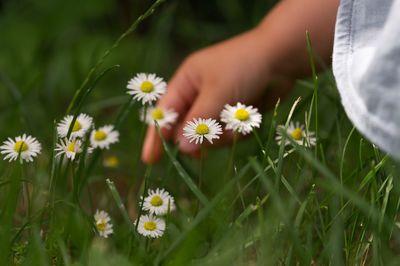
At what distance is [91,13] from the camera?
1.83 m

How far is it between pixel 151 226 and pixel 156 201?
39 millimetres

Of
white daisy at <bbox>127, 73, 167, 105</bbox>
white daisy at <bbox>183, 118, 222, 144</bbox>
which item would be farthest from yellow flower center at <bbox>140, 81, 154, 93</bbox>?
white daisy at <bbox>183, 118, 222, 144</bbox>

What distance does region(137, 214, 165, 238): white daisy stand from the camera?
74cm

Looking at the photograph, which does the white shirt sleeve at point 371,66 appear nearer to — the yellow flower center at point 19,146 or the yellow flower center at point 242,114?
the yellow flower center at point 242,114

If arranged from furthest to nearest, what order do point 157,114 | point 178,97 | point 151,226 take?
point 178,97
point 157,114
point 151,226

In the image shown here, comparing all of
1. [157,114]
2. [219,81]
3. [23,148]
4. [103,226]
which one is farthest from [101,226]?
[219,81]

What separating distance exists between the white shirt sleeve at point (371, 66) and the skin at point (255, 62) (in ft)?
1.12

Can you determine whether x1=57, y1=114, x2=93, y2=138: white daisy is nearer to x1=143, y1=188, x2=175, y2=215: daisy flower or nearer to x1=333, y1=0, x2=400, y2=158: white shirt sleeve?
x1=143, y1=188, x2=175, y2=215: daisy flower

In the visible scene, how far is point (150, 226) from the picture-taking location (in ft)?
2.46

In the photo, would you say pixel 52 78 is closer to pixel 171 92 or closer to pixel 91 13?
pixel 91 13

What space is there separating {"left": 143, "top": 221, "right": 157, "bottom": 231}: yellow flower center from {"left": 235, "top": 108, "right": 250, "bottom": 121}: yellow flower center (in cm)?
14

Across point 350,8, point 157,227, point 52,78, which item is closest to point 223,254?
point 157,227

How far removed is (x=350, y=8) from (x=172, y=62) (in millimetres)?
1262

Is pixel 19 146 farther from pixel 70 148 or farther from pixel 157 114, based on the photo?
pixel 157 114
